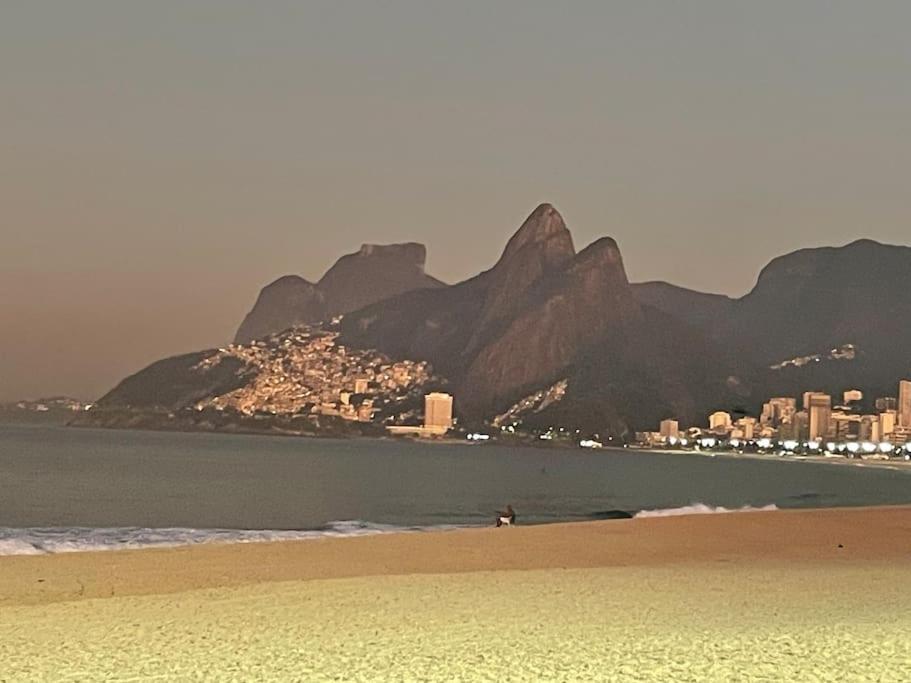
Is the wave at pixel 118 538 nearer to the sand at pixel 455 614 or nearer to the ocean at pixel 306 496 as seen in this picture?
the ocean at pixel 306 496

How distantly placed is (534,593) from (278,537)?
571 inches

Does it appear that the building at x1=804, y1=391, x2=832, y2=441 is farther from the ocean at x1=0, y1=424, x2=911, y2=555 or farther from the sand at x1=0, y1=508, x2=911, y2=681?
the sand at x1=0, y1=508, x2=911, y2=681

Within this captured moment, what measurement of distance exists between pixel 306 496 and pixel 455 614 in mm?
47257

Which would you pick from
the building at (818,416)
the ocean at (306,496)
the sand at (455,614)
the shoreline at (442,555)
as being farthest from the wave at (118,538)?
the building at (818,416)

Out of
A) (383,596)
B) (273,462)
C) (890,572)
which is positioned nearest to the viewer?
(383,596)

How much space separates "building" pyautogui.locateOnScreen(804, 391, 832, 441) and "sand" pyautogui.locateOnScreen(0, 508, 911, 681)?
584 feet

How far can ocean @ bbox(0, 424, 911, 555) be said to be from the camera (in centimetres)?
3431

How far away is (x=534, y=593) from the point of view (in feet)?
46.7

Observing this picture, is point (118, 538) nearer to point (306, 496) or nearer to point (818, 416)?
point (306, 496)

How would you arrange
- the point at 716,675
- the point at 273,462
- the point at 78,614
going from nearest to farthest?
the point at 716,675 < the point at 78,614 < the point at 273,462

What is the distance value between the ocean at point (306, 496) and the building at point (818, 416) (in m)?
85.2

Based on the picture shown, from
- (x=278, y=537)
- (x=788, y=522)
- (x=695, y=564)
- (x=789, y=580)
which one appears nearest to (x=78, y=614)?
(x=789, y=580)

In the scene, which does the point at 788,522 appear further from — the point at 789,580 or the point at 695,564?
the point at 789,580

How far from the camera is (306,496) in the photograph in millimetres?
58781
